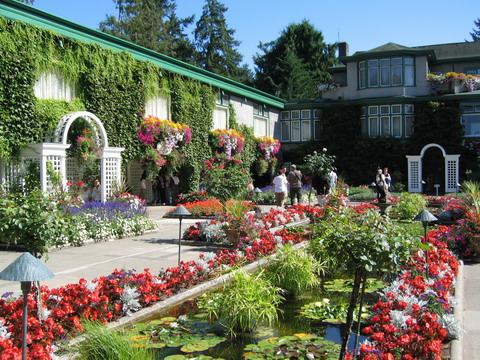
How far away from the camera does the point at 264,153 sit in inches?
1112

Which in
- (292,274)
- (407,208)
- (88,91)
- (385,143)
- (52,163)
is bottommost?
(292,274)

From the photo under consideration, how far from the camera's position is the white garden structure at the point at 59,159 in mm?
12922

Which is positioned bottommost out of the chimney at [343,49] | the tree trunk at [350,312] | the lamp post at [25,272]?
the tree trunk at [350,312]

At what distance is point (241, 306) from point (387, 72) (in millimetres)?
27019

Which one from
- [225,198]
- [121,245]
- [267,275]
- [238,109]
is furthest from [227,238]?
[238,109]

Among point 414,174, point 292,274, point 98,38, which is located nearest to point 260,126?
point 414,174

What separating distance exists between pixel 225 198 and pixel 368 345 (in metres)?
11.3

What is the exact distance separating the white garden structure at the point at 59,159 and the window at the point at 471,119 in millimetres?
21361

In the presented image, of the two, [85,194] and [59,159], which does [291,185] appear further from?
[59,159]

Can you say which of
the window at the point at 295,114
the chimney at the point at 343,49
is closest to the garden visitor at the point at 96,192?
the window at the point at 295,114

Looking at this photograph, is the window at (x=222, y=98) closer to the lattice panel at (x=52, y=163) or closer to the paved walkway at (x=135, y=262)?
the lattice panel at (x=52, y=163)

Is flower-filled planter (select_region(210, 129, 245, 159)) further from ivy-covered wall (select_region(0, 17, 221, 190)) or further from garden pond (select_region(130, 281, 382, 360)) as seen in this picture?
garden pond (select_region(130, 281, 382, 360))

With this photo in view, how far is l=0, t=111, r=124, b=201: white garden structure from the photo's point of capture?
12922 millimetres

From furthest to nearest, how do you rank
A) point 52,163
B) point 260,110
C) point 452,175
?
point 260,110, point 452,175, point 52,163
